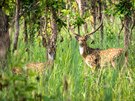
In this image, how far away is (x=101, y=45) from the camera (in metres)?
10.9

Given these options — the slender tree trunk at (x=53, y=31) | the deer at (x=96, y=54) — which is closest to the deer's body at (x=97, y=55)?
the deer at (x=96, y=54)

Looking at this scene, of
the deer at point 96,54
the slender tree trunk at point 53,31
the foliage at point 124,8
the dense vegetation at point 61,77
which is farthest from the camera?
the foliage at point 124,8

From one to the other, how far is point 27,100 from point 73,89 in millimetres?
1601

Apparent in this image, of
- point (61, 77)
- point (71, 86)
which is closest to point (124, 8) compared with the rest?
point (61, 77)

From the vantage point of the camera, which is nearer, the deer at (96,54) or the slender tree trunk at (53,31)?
the slender tree trunk at (53,31)

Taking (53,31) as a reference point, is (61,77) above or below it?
below

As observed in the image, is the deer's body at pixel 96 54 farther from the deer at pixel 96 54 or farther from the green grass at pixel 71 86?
the green grass at pixel 71 86

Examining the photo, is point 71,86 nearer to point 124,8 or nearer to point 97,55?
point 97,55

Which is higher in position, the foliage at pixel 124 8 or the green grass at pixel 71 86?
the foliage at pixel 124 8

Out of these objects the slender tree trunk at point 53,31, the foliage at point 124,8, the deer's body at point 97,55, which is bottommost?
the deer's body at point 97,55

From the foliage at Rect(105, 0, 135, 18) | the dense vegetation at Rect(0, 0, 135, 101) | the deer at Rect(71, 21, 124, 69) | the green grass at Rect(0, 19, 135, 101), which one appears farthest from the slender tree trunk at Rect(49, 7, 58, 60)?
the foliage at Rect(105, 0, 135, 18)

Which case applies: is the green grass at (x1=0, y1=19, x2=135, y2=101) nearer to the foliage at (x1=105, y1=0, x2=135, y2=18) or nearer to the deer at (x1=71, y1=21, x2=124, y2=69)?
the deer at (x1=71, y1=21, x2=124, y2=69)

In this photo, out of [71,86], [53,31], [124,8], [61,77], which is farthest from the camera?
[124,8]

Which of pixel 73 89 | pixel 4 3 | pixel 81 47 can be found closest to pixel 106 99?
pixel 73 89
